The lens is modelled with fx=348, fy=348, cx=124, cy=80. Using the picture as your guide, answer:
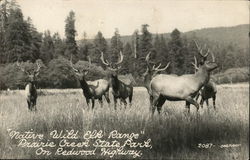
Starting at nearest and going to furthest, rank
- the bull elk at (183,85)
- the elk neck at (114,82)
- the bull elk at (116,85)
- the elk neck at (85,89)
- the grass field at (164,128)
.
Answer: the grass field at (164,128)
the bull elk at (183,85)
the bull elk at (116,85)
the elk neck at (114,82)
the elk neck at (85,89)

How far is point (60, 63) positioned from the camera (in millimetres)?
23656

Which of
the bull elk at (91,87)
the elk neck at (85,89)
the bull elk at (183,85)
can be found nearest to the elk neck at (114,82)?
the bull elk at (91,87)

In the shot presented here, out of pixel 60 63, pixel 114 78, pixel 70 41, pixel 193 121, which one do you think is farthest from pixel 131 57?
pixel 193 121

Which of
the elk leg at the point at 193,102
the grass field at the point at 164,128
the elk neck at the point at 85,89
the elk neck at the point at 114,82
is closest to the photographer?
the grass field at the point at 164,128

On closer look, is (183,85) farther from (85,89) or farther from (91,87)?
(91,87)

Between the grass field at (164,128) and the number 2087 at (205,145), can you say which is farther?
the number 2087 at (205,145)

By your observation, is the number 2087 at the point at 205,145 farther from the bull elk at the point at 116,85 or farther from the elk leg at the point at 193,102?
the bull elk at the point at 116,85

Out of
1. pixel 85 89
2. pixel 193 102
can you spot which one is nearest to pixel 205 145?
pixel 193 102

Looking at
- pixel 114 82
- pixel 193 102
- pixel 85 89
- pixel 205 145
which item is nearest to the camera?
pixel 205 145

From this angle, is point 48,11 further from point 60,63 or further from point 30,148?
point 60,63

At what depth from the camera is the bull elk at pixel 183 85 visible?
990 cm

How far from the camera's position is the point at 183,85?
391 inches

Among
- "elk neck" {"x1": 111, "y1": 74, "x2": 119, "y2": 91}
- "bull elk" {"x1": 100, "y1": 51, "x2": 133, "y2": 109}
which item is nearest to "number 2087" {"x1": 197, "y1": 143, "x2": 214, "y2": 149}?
"bull elk" {"x1": 100, "y1": 51, "x2": 133, "y2": 109}

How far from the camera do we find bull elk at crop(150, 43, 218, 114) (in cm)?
990
